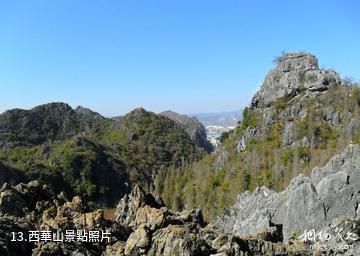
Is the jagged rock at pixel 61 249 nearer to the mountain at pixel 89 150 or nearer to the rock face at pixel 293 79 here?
the rock face at pixel 293 79

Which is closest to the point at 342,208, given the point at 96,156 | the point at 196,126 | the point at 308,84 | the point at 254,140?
the point at 254,140

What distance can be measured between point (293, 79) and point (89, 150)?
42174 mm

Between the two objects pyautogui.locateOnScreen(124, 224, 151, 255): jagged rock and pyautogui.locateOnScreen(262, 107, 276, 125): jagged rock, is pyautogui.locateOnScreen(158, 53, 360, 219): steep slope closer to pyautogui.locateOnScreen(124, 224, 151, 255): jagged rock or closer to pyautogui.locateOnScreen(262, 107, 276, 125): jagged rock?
pyautogui.locateOnScreen(262, 107, 276, 125): jagged rock

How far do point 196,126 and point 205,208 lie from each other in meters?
120

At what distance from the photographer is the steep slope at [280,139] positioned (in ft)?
195

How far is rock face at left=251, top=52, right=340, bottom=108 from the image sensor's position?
76000 millimetres

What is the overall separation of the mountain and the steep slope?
18.1m

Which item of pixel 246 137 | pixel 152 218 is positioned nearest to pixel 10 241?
pixel 152 218

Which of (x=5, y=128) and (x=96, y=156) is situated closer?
(x=96, y=156)

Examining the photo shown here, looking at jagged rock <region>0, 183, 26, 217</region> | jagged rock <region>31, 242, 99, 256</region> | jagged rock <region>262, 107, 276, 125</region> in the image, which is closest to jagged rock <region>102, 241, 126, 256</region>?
jagged rock <region>31, 242, 99, 256</region>

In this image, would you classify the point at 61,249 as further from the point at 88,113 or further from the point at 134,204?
the point at 88,113

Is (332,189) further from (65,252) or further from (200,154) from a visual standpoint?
(200,154)

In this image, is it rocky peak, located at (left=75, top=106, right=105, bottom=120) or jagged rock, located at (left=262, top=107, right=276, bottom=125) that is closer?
jagged rock, located at (left=262, top=107, right=276, bottom=125)

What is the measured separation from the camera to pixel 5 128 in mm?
116562
